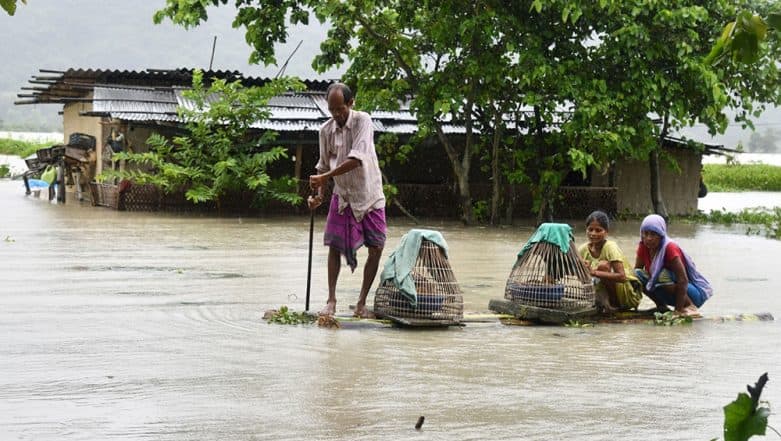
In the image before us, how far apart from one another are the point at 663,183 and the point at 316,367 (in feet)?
62.2

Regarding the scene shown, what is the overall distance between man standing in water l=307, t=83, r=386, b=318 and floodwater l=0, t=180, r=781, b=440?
65 centimetres

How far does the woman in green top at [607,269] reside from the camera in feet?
27.7

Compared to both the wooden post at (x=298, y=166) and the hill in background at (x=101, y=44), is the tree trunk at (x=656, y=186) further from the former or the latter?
the hill in background at (x=101, y=44)

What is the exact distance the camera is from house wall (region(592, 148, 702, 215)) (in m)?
23.9

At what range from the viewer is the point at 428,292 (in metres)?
7.98

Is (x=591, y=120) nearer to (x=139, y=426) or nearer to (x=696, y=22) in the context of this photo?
(x=696, y=22)

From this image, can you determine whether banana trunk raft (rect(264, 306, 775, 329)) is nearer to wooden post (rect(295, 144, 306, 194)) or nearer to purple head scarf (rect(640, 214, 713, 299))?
purple head scarf (rect(640, 214, 713, 299))

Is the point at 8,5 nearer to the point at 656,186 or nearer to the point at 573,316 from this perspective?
the point at 573,316

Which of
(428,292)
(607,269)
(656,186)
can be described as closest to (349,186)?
(428,292)

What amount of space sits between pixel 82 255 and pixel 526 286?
632 centimetres

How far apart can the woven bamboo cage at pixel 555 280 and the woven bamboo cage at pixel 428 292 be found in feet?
2.28

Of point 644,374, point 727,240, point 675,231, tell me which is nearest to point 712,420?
point 644,374

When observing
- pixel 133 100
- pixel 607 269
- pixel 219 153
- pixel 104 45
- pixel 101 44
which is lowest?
pixel 607 269

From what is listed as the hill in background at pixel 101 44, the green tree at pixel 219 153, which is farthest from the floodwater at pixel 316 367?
the hill in background at pixel 101 44
